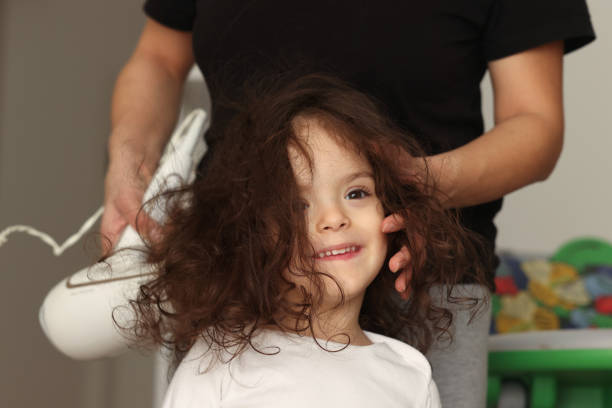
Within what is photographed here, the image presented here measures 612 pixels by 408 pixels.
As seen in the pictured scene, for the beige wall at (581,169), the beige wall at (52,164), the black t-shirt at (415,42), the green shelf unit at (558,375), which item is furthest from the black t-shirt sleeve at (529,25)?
the beige wall at (581,169)

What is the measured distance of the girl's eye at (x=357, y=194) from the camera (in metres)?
0.86

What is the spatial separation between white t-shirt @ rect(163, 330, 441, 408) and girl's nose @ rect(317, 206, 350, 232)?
13 cm

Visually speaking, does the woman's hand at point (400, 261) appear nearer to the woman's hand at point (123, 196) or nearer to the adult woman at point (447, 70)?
the adult woman at point (447, 70)

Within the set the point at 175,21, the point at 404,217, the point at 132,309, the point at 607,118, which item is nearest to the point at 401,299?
the point at 404,217

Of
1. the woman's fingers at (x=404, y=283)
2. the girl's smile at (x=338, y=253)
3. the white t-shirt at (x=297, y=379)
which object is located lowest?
the white t-shirt at (x=297, y=379)

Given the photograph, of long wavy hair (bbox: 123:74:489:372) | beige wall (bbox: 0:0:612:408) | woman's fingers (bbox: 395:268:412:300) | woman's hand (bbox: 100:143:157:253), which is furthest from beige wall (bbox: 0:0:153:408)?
woman's fingers (bbox: 395:268:412:300)

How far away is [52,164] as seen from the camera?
5.87 feet

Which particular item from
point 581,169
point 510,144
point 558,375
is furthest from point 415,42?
point 581,169

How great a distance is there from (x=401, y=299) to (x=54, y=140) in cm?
109

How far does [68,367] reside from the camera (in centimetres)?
186

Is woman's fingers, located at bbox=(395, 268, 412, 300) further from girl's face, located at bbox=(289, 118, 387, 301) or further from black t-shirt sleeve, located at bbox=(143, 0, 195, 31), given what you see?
black t-shirt sleeve, located at bbox=(143, 0, 195, 31)

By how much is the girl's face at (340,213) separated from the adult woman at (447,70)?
5 cm

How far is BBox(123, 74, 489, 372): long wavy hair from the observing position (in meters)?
0.85

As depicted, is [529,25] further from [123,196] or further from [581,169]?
[581,169]
